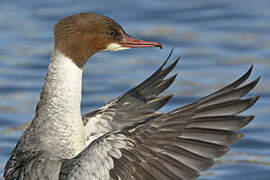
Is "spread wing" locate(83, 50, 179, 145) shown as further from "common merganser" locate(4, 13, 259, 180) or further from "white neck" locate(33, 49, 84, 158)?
"white neck" locate(33, 49, 84, 158)

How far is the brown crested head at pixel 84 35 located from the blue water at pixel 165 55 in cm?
292

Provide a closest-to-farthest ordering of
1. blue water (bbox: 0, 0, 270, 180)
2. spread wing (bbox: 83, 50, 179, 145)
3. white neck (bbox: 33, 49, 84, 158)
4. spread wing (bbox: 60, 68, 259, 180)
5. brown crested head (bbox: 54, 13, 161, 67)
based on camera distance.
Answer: spread wing (bbox: 60, 68, 259, 180), white neck (bbox: 33, 49, 84, 158), brown crested head (bbox: 54, 13, 161, 67), spread wing (bbox: 83, 50, 179, 145), blue water (bbox: 0, 0, 270, 180)

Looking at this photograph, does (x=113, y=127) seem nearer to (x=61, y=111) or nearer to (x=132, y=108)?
(x=132, y=108)

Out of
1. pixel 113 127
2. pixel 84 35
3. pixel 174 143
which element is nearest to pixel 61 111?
pixel 84 35

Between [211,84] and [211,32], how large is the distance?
197 cm

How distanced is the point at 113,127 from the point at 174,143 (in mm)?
A: 1734

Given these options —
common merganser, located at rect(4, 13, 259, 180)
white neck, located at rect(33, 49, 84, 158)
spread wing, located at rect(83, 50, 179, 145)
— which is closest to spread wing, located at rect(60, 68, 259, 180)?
common merganser, located at rect(4, 13, 259, 180)

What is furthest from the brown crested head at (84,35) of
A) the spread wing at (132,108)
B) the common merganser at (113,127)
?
the spread wing at (132,108)

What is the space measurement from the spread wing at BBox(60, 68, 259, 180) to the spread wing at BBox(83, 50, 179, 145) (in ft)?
4.60

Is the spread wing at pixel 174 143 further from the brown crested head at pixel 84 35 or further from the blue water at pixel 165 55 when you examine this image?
the blue water at pixel 165 55

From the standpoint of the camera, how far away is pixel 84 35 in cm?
688

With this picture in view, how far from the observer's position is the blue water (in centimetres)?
1044

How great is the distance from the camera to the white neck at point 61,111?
6578mm

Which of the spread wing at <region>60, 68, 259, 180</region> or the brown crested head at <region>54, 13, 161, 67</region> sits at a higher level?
the brown crested head at <region>54, 13, 161, 67</region>
